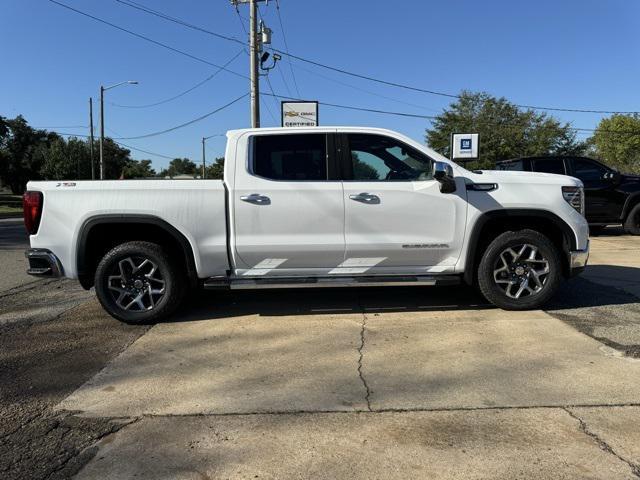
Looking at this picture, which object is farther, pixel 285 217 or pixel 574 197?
pixel 574 197

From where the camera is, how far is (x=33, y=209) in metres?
5.20

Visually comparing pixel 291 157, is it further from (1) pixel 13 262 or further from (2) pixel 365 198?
(1) pixel 13 262

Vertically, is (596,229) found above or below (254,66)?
below

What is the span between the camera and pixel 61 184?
17.1 feet

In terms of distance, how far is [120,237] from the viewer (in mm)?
5566

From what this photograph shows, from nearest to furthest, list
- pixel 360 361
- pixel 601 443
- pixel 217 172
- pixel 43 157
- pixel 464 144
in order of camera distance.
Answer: pixel 601 443, pixel 360 361, pixel 464 144, pixel 217 172, pixel 43 157

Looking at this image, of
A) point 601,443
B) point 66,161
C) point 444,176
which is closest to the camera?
point 601,443

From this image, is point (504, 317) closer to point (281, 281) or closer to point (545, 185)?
point (545, 185)

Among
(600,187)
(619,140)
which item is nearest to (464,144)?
(600,187)

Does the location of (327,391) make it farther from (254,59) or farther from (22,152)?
(22,152)

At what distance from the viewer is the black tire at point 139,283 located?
5.30 metres

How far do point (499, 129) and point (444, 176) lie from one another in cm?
4365

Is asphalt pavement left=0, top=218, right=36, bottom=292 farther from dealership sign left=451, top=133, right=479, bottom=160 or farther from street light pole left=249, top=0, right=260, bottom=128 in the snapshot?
dealership sign left=451, top=133, right=479, bottom=160

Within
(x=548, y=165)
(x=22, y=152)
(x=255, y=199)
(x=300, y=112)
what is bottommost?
(x=255, y=199)
